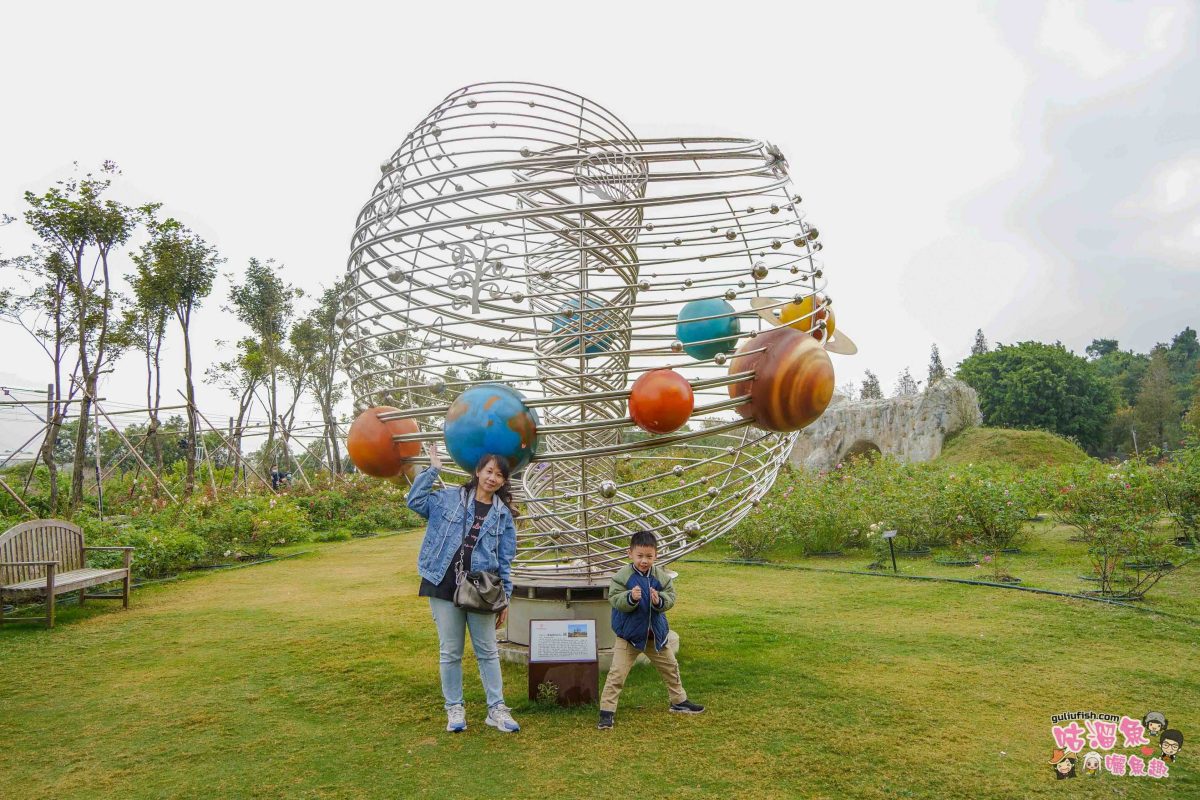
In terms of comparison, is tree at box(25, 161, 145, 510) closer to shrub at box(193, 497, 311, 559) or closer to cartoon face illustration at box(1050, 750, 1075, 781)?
shrub at box(193, 497, 311, 559)

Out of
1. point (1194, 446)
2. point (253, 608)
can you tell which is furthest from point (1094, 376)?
point (253, 608)

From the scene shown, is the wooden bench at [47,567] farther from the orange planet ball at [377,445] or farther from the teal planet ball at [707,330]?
the teal planet ball at [707,330]

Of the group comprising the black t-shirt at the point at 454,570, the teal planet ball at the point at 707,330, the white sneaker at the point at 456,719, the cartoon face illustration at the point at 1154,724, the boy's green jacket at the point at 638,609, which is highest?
the teal planet ball at the point at 707,330

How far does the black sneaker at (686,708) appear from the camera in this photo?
390 cm

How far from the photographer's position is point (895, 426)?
23.4m

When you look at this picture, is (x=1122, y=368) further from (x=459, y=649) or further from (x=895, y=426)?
(x=459, y=649)

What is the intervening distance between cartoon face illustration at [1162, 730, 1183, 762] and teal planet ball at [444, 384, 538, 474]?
10.0ft

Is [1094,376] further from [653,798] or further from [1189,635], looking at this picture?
[653,798]

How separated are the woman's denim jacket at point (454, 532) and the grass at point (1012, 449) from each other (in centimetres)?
1695

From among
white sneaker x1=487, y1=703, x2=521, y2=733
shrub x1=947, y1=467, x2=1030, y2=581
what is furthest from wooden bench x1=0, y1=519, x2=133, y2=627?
shrub x1=947, y1=467, x2=1030, y2=581

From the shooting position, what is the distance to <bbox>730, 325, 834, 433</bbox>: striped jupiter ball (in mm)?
3666

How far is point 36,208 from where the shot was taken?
43.4 ft

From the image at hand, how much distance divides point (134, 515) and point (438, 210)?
1120 cm

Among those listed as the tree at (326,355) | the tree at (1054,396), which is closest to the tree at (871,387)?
the tree at (1054,396)
